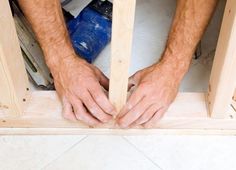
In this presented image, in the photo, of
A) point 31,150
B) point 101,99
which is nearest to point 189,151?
point 101,99

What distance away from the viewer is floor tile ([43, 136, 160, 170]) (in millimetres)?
811

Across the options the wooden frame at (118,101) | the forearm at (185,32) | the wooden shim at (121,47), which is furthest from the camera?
the forearm at (185,32)

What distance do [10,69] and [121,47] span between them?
0.77ft

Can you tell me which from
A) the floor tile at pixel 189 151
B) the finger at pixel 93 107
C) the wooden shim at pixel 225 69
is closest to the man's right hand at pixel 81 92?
the finger at pixel 93 107

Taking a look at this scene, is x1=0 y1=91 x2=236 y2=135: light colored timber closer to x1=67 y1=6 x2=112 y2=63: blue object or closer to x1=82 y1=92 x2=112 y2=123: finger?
x1=82 y1=92 x2=112 y2=123: finger

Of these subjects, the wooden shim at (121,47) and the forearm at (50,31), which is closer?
the wooden shim at (121,47)

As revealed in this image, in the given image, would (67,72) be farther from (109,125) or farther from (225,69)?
(225,69)

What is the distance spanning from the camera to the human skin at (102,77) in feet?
2.64

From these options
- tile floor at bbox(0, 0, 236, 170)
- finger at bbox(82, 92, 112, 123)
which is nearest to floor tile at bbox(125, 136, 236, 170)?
tile floor at bbox(0, 0, 236, 170)

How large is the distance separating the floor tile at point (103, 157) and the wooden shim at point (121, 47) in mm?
99

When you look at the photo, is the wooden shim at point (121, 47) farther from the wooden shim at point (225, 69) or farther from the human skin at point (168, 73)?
the wooden shim at point (225, 69)

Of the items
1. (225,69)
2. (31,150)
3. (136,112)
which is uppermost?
(225,69)

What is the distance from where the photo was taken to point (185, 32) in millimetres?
846

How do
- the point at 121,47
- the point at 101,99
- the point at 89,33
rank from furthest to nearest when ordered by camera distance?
the point at 89,33
the point at 101,99
the point at 121,47
